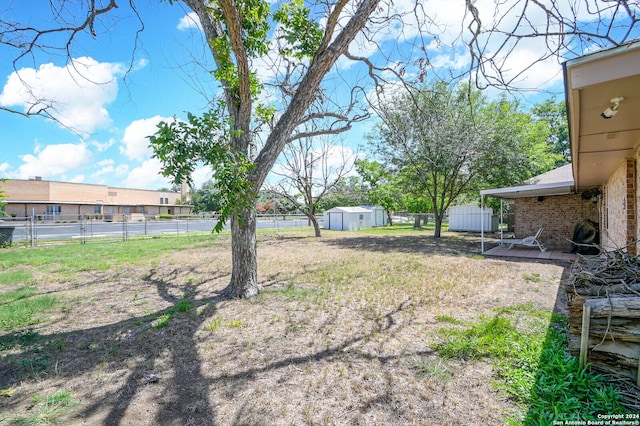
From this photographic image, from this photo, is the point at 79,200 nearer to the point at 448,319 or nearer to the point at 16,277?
the point at 16,277

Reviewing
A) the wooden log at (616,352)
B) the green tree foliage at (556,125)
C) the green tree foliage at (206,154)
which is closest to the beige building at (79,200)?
the green tree foliage at (206,154)

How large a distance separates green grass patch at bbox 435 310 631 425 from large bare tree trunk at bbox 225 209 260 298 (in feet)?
10.0

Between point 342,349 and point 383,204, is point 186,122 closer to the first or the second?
point 342,349

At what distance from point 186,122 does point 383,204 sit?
29167mm

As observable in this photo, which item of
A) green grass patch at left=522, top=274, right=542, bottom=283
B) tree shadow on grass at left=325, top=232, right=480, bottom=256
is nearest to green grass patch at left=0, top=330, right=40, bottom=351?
green grass patch at left=522, top=274, right=542, bottom=283

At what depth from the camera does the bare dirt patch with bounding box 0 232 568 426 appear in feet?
7.35

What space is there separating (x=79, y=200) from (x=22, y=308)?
40738 mm

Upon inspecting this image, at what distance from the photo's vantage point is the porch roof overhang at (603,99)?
6.23ft

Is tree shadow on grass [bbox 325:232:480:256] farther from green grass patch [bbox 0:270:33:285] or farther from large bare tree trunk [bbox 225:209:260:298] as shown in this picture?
green grass patch [bbox 0:270:33:285]

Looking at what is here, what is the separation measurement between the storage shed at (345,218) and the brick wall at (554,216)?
12.6 m

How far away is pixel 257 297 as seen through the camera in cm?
505

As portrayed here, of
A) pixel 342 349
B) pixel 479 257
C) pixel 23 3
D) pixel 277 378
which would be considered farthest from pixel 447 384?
pixel 479 257

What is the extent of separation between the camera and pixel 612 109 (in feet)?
8.56

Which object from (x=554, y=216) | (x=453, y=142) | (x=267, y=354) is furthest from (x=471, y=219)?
(x=267, y=354)
